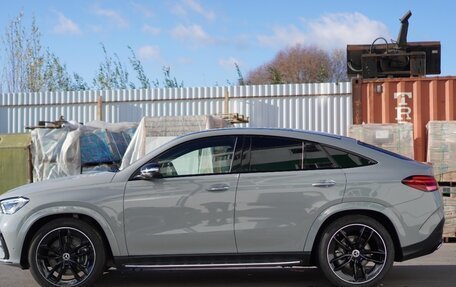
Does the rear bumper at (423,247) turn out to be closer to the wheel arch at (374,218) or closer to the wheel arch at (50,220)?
the wheel arch at (374,218)

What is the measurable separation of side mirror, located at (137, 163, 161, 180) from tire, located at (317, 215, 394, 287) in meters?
1.78

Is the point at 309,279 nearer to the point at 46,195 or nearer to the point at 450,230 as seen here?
the point at 46,195

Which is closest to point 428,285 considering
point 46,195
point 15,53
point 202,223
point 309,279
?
point 309,279

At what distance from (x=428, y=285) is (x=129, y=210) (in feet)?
10.8

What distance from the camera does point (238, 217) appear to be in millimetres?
5902

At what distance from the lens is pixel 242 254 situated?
5.94 meters

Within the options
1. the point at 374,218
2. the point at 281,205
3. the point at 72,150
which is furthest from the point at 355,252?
the point at 72,150

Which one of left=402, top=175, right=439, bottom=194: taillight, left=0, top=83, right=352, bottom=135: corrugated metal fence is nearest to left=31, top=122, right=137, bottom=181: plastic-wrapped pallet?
left=0, top=83, right=352, bottom=135: corrugated metal fence

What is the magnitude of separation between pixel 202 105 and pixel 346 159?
8775 millimetres

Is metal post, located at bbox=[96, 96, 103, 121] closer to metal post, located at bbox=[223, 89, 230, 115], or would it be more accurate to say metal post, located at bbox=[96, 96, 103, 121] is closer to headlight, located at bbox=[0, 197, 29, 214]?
metal post, located at bbox=[223, 89, 230, 115]

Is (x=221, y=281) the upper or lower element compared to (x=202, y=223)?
lower

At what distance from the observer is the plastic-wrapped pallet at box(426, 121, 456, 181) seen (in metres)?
10.9

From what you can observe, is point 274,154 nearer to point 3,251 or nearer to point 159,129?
point 3,251

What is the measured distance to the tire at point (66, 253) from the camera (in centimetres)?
600
